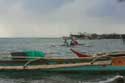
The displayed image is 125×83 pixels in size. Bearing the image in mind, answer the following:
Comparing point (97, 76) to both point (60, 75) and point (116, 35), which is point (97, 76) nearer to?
point (60, 75)

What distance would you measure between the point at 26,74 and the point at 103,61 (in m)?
4.38

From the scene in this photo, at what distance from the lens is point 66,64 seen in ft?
71.0

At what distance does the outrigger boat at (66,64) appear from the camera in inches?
823

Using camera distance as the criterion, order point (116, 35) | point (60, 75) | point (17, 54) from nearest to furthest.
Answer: point (60, 75), point (17, 54), point (116, 35)

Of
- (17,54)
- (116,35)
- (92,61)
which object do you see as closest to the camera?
(92,61)

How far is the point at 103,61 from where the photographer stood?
2183cm

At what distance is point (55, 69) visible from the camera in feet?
73.4

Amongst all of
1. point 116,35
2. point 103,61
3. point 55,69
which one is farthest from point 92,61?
point 116,35

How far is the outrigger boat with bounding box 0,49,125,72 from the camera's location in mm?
20906

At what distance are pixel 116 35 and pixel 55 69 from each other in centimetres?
15269

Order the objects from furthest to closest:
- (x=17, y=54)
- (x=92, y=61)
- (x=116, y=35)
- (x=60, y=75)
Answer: (x=116, y=35) → (x=17, y=54) → (x=60, y=75) → (x=92, y=61)

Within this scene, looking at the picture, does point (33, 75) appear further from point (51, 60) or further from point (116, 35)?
point (116, 35)

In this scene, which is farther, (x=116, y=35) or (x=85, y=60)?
(x=116, y=35)

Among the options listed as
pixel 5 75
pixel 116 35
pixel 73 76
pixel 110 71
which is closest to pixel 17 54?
pixel 5 75
